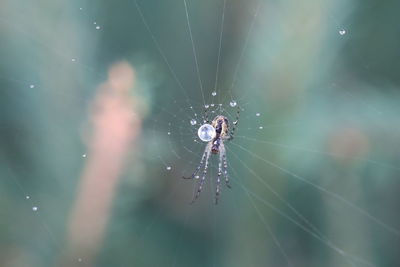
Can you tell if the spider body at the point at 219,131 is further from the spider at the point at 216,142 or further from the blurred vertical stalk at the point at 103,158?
the blurred vertical stalk at the point at 103,158

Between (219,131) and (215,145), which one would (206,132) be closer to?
(219,131)

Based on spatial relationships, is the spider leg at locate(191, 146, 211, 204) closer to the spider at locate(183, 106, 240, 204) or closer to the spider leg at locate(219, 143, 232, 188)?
the spider at locate(183, 106, 240, 204)

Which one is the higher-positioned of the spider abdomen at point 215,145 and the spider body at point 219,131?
the spider body at point 219,131

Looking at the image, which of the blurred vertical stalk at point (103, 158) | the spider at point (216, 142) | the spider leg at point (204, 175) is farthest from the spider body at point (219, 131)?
the blurred vertical stalk at point (103, 158)

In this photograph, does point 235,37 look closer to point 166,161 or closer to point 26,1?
point 166,161

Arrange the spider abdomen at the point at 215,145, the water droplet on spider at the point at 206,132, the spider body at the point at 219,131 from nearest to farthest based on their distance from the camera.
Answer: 1. the water droplet on spider at the point at 206,132
2. the spider body at the point at 219,131
3. the spider abdomen at the point at 215,145
